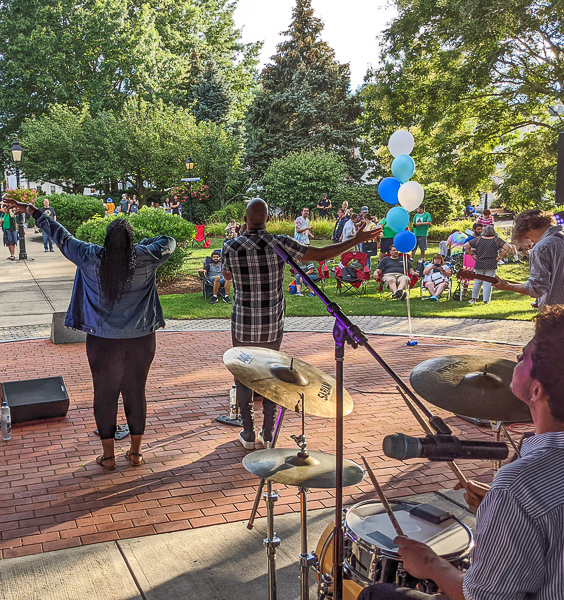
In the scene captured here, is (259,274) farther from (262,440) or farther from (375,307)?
(375,307)

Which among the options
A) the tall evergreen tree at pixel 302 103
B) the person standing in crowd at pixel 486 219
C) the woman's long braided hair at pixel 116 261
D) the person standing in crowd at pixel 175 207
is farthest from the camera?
the tall evergreen tree at pixel 302 103

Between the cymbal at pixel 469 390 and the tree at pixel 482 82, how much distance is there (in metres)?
16.9

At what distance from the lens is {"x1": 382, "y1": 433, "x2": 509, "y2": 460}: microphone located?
1.83 metres

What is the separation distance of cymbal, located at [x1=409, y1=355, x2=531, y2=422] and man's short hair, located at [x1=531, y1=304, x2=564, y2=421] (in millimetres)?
1481

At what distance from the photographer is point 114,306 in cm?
500

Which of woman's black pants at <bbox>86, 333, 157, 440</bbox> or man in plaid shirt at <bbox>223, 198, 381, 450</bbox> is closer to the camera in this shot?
woman's black pants at <bbox>86, 333, 157, 440</bbox>

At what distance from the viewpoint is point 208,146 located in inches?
1332

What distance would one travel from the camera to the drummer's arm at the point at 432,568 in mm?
1985

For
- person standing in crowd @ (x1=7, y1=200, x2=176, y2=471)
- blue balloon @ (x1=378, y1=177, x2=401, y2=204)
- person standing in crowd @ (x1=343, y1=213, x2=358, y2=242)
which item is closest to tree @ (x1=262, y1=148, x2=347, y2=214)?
person standing in crowd @ (x1=343, y1=213, x2=358, y2=242)

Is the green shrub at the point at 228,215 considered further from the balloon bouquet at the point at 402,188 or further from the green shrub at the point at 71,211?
the balloon bouquet at the point at 402,188

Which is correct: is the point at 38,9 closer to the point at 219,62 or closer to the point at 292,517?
the point at 219,62

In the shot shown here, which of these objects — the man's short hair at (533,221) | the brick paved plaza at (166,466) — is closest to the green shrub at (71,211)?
the brick paved plaza at (166,466)

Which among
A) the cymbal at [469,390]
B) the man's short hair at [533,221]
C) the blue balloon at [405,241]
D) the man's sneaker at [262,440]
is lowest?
the man's sneaker at [262,440]

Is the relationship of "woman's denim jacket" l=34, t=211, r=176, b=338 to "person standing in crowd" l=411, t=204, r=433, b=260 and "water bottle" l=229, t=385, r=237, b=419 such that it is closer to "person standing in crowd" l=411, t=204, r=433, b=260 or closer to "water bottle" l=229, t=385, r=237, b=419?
"water bottle" l=229, t=385, r=237, b=419
